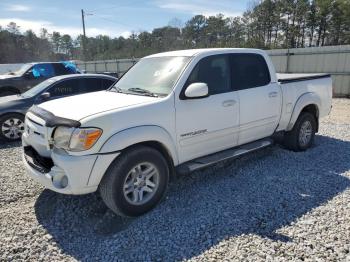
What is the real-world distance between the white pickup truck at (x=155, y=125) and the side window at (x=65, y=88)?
3.36 meters

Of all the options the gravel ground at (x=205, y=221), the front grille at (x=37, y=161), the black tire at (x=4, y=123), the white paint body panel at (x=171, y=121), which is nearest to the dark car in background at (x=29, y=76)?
the black tire at (x=4, y=123)

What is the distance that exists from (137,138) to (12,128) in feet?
16.4

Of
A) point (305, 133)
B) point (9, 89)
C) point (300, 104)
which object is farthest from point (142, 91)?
point (9, 89)

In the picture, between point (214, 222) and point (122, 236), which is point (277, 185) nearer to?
point (214, 222)

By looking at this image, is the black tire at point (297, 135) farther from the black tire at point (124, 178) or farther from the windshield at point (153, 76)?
the black tire at point (124, 178)

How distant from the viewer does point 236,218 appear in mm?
3650

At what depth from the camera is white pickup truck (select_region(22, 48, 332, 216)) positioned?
11.0ft

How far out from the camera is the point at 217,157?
4.38 m

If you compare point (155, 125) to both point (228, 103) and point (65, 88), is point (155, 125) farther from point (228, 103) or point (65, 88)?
point (65, 88)

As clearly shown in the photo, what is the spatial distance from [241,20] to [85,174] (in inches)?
1796

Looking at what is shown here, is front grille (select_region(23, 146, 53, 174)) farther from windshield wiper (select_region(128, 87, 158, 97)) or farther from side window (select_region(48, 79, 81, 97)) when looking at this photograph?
side window (select_region(48, 79, 81, 97))

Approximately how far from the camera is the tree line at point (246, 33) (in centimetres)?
3534

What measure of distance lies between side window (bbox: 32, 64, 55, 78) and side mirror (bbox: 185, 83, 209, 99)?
29.0 feet

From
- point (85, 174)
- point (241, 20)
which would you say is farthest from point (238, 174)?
point (241, 20)
